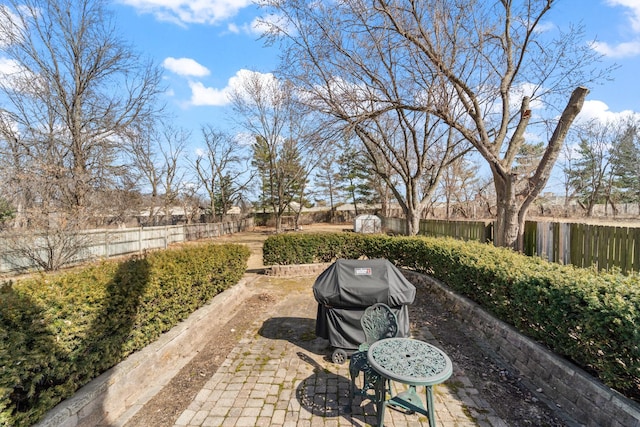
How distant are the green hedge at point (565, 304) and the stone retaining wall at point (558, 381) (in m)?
0.10

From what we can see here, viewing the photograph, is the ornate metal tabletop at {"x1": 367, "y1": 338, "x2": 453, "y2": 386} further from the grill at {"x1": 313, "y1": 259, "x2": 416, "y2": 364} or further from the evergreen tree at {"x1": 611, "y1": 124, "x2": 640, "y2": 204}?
the evergreen tree at {"x1": 611, "y1": 124, "x2": 640, "y2": 204}

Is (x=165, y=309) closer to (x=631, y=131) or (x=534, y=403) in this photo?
(x=534, y=403)

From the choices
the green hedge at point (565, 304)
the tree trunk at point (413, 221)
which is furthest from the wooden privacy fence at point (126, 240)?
the tree trunk at point (413, 221)

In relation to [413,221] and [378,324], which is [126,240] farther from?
[378,324]

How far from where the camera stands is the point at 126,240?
13.7 meters

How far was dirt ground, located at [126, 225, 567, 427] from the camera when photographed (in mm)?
2644

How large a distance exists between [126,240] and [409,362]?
49.1ft

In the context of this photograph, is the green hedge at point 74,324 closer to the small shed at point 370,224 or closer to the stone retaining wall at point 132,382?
the stone retaining wall at point 132,382

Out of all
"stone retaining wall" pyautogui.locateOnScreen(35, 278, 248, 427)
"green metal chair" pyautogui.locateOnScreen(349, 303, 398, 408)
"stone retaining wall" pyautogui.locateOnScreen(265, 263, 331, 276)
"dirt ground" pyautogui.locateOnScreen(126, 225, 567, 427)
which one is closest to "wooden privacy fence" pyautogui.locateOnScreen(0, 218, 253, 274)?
"stone retaining wall" pyautogui.locateOnScreen(35, 278, 248, 427)

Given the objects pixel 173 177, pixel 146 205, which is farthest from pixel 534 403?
pixel 173 177

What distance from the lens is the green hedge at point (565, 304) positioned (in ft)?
7.33

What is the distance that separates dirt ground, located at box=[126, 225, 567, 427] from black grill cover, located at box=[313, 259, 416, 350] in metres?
0.92

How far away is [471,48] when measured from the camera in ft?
25.8

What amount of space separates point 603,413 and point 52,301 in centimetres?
442
